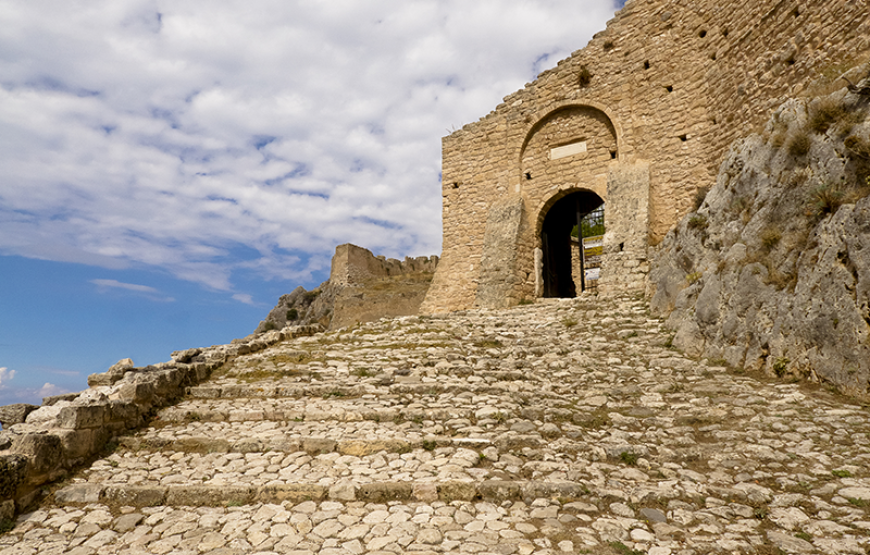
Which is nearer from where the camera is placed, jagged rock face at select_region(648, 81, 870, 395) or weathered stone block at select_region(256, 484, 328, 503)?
weathered stone block at select_region(256, 484, 328, 503)

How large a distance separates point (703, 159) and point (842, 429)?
9.95 metres

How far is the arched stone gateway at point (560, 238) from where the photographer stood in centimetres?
1656

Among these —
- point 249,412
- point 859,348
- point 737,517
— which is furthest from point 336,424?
point 859,348

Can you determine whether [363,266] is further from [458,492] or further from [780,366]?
[458,492]

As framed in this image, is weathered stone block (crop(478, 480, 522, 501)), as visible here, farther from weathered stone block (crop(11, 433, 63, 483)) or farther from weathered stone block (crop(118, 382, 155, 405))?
weathered stone block (crop(118, 382, 155, 405))

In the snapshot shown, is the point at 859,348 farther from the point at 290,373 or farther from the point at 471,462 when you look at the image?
the point at 290,373

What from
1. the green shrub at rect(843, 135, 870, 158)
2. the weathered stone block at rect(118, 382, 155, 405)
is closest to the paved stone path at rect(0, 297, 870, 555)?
the weathered stone block at rect(118, 382, 155, 405)

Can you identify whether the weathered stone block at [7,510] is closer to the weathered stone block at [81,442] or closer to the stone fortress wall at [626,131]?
the weathered stone block at [81,442]

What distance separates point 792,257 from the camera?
22.7ft

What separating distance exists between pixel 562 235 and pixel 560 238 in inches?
7.2

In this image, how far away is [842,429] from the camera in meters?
4.93

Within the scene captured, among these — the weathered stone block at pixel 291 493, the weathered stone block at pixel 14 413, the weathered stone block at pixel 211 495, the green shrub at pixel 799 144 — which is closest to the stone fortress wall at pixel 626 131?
the green shrub at pixel 799 144

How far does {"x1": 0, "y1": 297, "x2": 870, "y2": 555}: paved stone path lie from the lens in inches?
147

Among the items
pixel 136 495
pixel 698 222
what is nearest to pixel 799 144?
pixel 698 222
